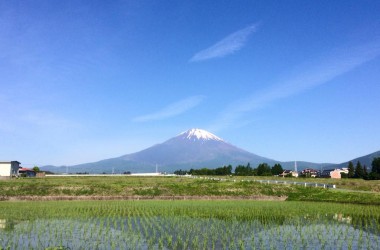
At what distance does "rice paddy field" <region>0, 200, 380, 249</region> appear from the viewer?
39.1 feet

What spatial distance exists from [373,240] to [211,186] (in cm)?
2741

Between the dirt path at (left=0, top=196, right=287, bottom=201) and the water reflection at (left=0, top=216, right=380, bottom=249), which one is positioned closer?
the water reflection at (left=0, top=216, right=380, bottom=249)

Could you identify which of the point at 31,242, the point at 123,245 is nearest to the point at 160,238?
the point at 123,245

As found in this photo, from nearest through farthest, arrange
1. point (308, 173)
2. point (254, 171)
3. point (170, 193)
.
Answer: point (170, 193), point (254, 171), point (308, 173)

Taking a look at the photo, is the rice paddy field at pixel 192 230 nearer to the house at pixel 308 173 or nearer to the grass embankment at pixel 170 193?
the grass embankment at pixel 170 193

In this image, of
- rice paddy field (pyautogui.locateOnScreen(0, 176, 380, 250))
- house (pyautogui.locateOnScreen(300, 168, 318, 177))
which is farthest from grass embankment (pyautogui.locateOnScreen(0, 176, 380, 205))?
house (pyautogui.locateOnScreen(300, 168, 318, 177))

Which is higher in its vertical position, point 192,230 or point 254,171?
point 254,171

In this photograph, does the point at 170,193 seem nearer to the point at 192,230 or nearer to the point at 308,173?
the point at 192,230

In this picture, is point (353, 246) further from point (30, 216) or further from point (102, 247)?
point (30, 216)

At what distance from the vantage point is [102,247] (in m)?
11.4

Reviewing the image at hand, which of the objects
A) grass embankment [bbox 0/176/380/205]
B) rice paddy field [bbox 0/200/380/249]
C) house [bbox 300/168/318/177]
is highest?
house [bbox 300/168/318/177]

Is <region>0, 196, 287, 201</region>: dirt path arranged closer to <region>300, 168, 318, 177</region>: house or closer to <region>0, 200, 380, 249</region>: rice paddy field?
<region>0, 200, 380, 249</region>: rice paddy field

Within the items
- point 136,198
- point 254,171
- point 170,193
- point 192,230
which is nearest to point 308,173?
point 254,171

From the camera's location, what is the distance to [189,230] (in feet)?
48.0
